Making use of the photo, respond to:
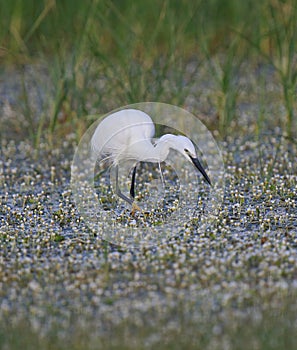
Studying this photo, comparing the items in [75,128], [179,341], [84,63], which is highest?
[84,63]

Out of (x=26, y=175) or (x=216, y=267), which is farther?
(x=26, y=175)

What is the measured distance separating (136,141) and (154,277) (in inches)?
34.4

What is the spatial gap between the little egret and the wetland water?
444mm

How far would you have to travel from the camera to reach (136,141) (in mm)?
4789

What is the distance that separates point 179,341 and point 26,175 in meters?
2.87

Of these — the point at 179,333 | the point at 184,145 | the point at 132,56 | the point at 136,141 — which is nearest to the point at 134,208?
the point at 136,141

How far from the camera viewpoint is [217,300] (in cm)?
393

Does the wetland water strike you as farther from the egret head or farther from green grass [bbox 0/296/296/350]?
the egret head

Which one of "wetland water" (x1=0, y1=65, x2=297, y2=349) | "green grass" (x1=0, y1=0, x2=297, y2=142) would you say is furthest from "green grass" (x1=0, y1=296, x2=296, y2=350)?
"green grass" (x1=0, y1=0, x2=297, y2=142)

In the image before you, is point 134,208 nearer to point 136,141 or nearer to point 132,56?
point 136,141

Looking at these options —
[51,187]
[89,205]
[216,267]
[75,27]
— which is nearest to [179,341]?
[216,267]

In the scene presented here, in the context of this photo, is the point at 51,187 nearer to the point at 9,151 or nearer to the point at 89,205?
the point at 89,205

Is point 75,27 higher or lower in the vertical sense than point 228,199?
higher

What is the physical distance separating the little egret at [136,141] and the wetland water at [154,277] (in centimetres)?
44
